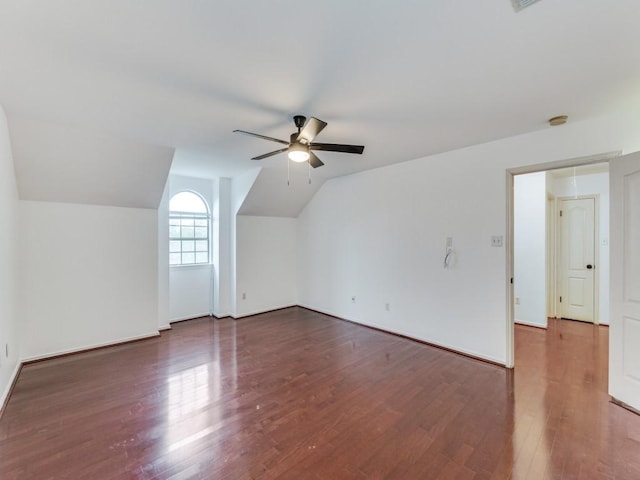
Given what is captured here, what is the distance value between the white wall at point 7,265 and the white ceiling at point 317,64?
1.67ft

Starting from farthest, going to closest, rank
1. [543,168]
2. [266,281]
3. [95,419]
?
[266,281]
[543,168]
[95,419]

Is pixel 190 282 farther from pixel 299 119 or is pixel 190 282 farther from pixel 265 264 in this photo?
pixel 299 119

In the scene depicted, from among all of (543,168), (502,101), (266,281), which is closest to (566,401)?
(543,168)

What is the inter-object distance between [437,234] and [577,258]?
311cm

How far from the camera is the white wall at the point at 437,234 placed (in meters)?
2.95

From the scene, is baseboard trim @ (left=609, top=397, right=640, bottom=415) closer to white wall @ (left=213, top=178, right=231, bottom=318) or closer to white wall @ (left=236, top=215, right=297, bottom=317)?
white wall @ (left=236, top=215, right=297, bottom=317)

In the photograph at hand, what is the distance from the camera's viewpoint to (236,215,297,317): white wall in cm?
516

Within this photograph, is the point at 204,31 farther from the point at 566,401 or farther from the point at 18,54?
the point at 566,401

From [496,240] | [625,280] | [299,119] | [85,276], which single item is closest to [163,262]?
[85,276]

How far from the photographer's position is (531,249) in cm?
467

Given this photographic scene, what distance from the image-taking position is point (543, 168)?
2.95m

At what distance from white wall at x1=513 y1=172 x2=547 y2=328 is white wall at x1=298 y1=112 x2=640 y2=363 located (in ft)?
5.40

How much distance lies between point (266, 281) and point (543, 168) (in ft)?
14.7

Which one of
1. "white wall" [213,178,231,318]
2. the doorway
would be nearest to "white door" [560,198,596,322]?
the doorway
